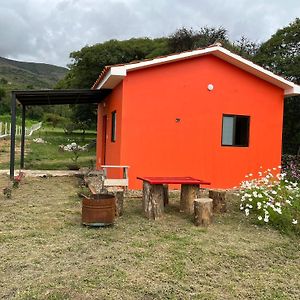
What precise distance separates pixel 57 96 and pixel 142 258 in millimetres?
8657

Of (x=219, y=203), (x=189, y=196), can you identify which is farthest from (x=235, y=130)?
(x=189, y=196)

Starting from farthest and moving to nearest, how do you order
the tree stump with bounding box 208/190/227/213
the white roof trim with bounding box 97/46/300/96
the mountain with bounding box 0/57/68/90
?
the mountain with bounding box 0/57/68/90
the white roof trim with bounding box 97/46/300/96
the tree stump with bounding box 208/190/227/213

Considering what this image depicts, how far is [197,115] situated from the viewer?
1103 centimetres

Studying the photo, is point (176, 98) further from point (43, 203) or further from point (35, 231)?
point (35, 231)

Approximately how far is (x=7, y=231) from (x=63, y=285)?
2475 mm

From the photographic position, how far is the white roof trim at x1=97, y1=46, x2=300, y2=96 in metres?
10.1

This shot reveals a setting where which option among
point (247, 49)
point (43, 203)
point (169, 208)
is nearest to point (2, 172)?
point (43, 203)

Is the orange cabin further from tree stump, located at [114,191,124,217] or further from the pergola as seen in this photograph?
tree stump, located at [114,191,124,217]

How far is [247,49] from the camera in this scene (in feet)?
71.2

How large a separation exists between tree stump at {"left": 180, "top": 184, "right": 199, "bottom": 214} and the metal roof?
18.1 ft

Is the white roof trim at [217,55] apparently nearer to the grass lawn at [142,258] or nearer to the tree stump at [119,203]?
the tree stump at [119,203]

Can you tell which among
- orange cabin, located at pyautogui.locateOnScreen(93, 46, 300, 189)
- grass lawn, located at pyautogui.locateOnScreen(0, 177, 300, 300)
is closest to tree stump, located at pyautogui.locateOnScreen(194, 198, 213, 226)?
grass lawn, located at pyautogui.locateOnScreen(0, 177, 300, 300)

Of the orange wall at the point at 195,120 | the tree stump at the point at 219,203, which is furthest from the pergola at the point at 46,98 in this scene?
the tree stump at the point at 219,203

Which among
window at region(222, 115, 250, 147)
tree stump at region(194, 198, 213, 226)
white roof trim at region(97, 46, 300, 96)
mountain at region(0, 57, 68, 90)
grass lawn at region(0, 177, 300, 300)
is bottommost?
grass lawn at region(0, 177, 300, 300)
